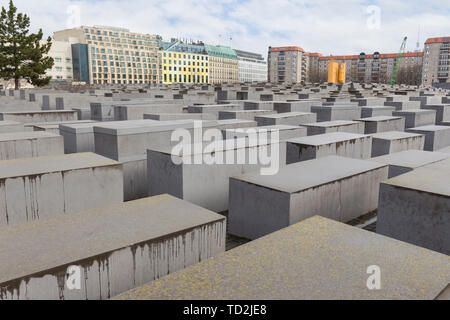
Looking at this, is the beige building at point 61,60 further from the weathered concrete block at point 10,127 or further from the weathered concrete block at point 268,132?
the weathered concrete block at point 268,132

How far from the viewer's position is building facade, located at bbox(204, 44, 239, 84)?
471 feet

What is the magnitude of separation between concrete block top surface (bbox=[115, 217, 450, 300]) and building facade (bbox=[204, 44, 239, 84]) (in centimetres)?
14310

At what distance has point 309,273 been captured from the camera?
279cm

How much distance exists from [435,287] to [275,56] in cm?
17466

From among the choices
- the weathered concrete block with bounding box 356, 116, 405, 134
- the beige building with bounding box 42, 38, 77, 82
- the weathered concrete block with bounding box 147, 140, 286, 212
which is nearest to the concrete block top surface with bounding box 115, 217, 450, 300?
the weathered concrete block with bounding box 147, 140, 286, 212

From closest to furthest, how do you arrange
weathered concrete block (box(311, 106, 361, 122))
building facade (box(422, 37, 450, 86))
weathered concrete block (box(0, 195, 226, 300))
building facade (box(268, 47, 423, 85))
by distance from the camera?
weathered concrete block (box(0, 195, 226, 300)) < weathered concrete block (box(311, 106, 361, 122)) < building facade (box(422, 37, 450, 86)) < building facade (box(268, 47, 423, 85))

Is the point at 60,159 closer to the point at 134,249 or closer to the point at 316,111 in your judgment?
the point at 134,249

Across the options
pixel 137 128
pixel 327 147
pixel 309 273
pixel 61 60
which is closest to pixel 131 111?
pixel 137 128

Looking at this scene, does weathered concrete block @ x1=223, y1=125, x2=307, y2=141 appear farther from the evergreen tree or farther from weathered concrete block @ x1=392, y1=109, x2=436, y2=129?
the evergreen tree

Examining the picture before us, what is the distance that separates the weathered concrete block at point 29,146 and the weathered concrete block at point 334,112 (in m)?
9.76

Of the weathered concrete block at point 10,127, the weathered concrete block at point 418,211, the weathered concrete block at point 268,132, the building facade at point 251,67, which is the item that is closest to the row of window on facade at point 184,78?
the building facade at point 251,67

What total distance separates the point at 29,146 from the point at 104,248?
6.26 m

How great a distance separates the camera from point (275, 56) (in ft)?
557

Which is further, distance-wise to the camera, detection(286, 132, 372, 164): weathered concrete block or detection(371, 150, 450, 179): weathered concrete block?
detection(286, 132, 372, 164): weathered concrete block
